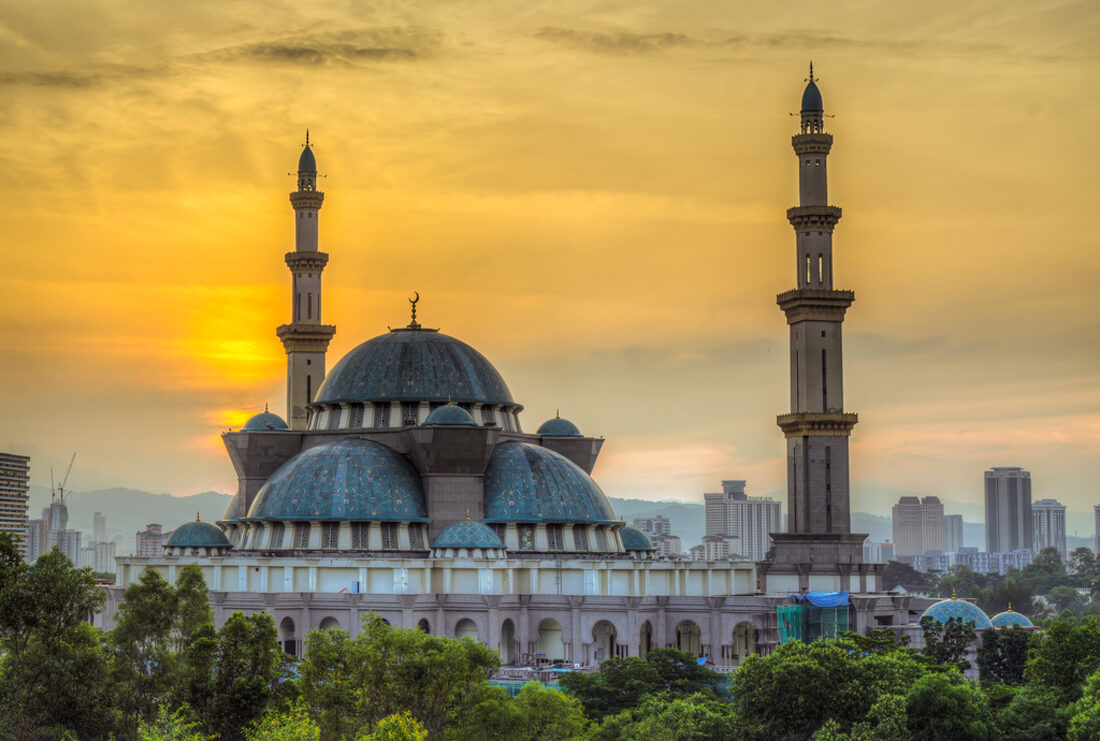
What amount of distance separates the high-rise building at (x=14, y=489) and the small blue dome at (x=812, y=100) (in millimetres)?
90254

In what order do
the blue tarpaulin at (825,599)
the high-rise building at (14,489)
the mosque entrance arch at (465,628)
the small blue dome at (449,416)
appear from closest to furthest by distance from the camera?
the mosque entrance arch at (465,628)
the blue tarpaulin at (825,599)
the small blue dome at (449,416)
the high-rise building at (14,489)

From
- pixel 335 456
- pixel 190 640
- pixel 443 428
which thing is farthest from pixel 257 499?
pixel 190 640

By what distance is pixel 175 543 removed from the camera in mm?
100875

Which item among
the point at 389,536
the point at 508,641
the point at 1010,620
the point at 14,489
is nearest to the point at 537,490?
the point at 389,536

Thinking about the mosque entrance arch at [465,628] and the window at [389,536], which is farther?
the window at [389,536]

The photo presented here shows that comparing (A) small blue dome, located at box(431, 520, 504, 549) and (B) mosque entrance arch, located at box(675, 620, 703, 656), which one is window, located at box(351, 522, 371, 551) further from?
(B) mosque entrance arch, located at box(675, 620, 703, 656)

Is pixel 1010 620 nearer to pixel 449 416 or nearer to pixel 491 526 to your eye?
pixel 491 526

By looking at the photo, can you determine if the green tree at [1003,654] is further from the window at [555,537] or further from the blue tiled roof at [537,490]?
the window at [555,537]

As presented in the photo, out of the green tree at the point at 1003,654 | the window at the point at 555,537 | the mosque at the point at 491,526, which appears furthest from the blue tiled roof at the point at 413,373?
the green tree at the point at 1003,654

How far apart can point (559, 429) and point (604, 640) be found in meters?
22.0

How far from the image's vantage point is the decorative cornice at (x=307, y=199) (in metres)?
117

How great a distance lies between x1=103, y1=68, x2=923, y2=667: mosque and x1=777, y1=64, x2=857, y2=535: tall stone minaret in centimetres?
11

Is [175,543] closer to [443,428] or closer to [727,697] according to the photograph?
[443,428]

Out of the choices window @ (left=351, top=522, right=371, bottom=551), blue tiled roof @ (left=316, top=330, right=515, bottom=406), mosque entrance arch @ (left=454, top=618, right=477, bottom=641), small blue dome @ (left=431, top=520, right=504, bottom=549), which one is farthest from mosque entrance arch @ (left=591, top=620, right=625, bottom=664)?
blue tiled roof @ (left=316, top=330, right=515, bottom=406)
